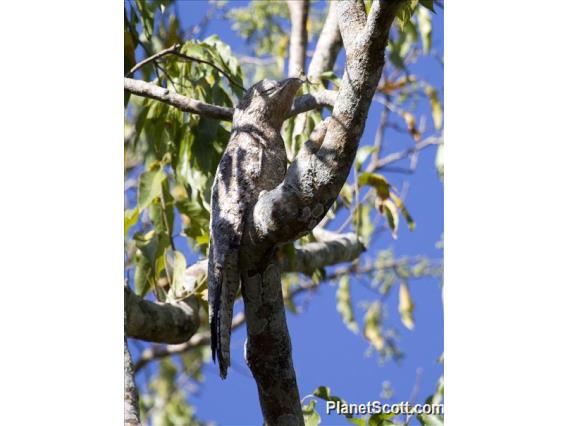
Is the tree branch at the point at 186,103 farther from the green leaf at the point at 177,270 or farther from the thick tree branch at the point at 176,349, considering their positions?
the thick tree branch at the point at 176,349

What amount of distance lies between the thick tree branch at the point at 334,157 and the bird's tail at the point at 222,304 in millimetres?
207

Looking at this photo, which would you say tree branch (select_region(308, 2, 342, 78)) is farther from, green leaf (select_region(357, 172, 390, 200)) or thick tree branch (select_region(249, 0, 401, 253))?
thick tree branch (select_region(249, 0, 401, 253))

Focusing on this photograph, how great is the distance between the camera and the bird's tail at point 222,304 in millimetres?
2525

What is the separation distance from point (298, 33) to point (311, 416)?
8.42ft

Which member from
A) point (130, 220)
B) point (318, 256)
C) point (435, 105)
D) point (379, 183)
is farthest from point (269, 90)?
point (435, 105)

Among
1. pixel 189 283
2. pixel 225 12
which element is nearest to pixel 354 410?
pixel 189 283

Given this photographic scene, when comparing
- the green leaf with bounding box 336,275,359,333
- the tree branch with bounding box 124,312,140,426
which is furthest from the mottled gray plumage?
the green leaf with bounding box 336,275,359,333

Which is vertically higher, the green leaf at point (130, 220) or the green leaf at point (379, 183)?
the green leaf at point (379, 183)

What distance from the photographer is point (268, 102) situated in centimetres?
288

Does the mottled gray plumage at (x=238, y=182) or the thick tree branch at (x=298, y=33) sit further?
the thick tree branch at (x=298, y=33)

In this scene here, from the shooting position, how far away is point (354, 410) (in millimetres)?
3008

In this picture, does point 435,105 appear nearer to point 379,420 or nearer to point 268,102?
point 268,102

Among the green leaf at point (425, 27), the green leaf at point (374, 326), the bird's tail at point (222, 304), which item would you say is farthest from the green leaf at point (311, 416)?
the green leaf at point (425, 27)
